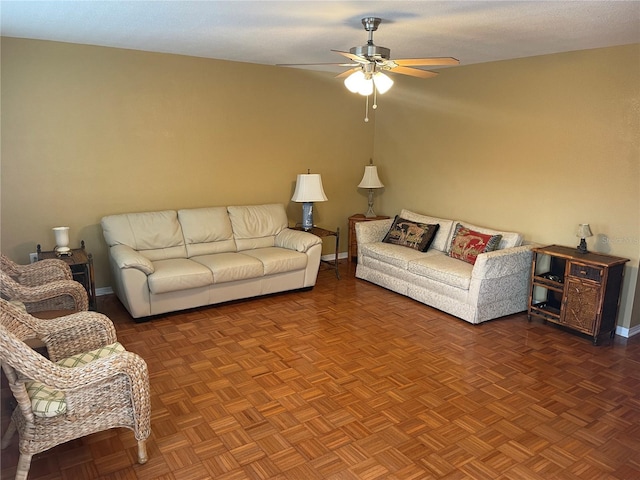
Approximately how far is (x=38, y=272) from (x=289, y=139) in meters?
3.00

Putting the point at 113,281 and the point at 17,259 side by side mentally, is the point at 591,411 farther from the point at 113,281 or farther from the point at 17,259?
the point at 17,259

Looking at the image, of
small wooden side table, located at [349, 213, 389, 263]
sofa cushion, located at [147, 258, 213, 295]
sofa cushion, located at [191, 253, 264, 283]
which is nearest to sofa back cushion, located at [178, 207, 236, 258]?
sofa cushion, located at [191, 253, 264, 283]

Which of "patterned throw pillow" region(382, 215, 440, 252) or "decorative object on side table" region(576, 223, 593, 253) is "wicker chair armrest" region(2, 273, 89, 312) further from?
"decorative object on side table" region(576, 223, 593, 253)

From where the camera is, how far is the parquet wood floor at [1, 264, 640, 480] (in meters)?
2.35

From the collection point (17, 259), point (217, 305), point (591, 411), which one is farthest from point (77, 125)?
point (591, 411)

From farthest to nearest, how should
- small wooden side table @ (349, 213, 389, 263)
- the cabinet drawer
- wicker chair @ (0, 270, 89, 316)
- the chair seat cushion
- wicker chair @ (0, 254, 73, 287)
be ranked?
1. small wooden side table @ (349, 213, 389, 263)
2. the cabinet drawer
3. wicker chair @ (0, 254, 73, 287)
4. wicker chair @ (0, 270, 89, 316)
5. the chair seat cushion

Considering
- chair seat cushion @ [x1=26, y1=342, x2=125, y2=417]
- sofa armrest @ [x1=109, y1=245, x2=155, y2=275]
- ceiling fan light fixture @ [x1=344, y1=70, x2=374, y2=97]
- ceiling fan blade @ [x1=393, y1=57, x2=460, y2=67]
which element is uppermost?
ceiling fan blade @ [x1=393, y1=57, x2=460, y2=67]

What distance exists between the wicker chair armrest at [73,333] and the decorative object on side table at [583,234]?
11.7 ft

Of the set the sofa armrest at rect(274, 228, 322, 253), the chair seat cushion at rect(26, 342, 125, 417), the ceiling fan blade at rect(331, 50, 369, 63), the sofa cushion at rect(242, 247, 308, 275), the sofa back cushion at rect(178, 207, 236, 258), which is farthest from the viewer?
the sofa armrest at rect(274, 228, 322, 253)

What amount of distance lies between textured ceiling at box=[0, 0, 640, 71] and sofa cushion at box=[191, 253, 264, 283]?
6.25 feet

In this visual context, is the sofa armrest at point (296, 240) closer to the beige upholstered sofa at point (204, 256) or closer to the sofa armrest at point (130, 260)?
the beige upholstered sofa at point (204, 256)

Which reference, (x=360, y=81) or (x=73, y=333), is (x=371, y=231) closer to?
(x=360, y=81)

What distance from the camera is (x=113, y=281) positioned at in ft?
14.7

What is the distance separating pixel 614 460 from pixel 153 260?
3.78 m
